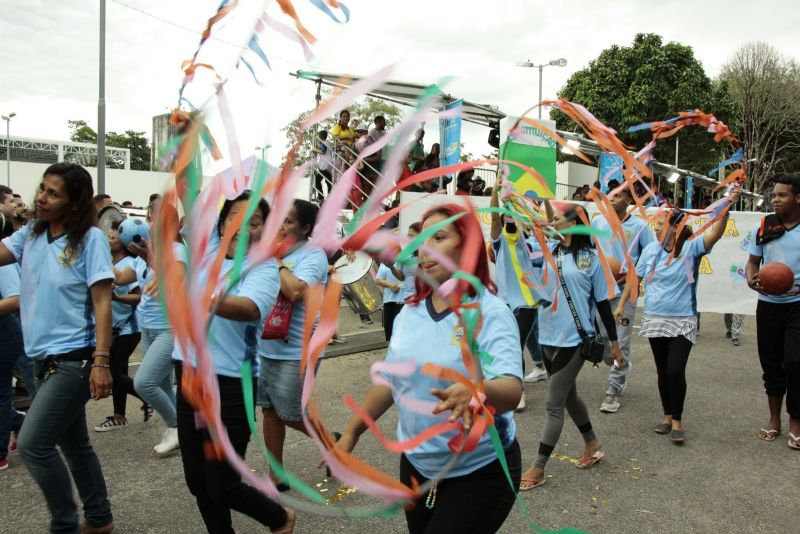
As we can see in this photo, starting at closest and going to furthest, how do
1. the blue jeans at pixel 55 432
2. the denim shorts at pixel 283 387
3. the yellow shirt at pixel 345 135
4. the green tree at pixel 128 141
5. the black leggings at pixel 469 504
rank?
the black leggings at pixel 469 504 < the blue jeans at pixel 55 432 < the denim shorts at pixel 283 387 < the yellow shirt at pixel 345 135 < the green tree at pixel 128 141

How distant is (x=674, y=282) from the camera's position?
16.7 ft

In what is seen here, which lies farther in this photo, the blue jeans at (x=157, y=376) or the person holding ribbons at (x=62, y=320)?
the blue jeans at (x=157, y=376)

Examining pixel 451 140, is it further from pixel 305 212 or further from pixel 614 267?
pixel 305 212

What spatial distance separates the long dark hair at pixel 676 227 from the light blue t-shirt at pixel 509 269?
3.92ft

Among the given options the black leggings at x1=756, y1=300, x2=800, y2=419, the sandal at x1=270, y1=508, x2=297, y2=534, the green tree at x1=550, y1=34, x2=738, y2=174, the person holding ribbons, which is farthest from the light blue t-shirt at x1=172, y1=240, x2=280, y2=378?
the green tree at x1=550, y1=34, x2=738, y2=174

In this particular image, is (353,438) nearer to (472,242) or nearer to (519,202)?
(472,242)

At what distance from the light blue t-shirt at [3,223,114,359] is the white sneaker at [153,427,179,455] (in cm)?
172

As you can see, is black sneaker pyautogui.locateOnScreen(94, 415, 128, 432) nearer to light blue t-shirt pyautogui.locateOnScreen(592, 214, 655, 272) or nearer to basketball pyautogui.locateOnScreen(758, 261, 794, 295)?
light blue t-shirt pyautogui.locateOnScreen(592, 214, 655, 272)

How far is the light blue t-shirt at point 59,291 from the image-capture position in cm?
289

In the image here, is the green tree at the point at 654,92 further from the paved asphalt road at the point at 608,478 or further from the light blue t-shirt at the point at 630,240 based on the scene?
the paved asphalt road at the point at 608,478

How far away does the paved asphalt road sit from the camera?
11.3 feet

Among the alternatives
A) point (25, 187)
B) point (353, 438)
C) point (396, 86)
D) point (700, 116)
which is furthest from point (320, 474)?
point (25, 187)

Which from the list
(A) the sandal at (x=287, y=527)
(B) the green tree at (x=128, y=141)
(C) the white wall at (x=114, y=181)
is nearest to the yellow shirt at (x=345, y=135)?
(A) the sandal at (x=287, y=527)

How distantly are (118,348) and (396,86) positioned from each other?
5745 mm
